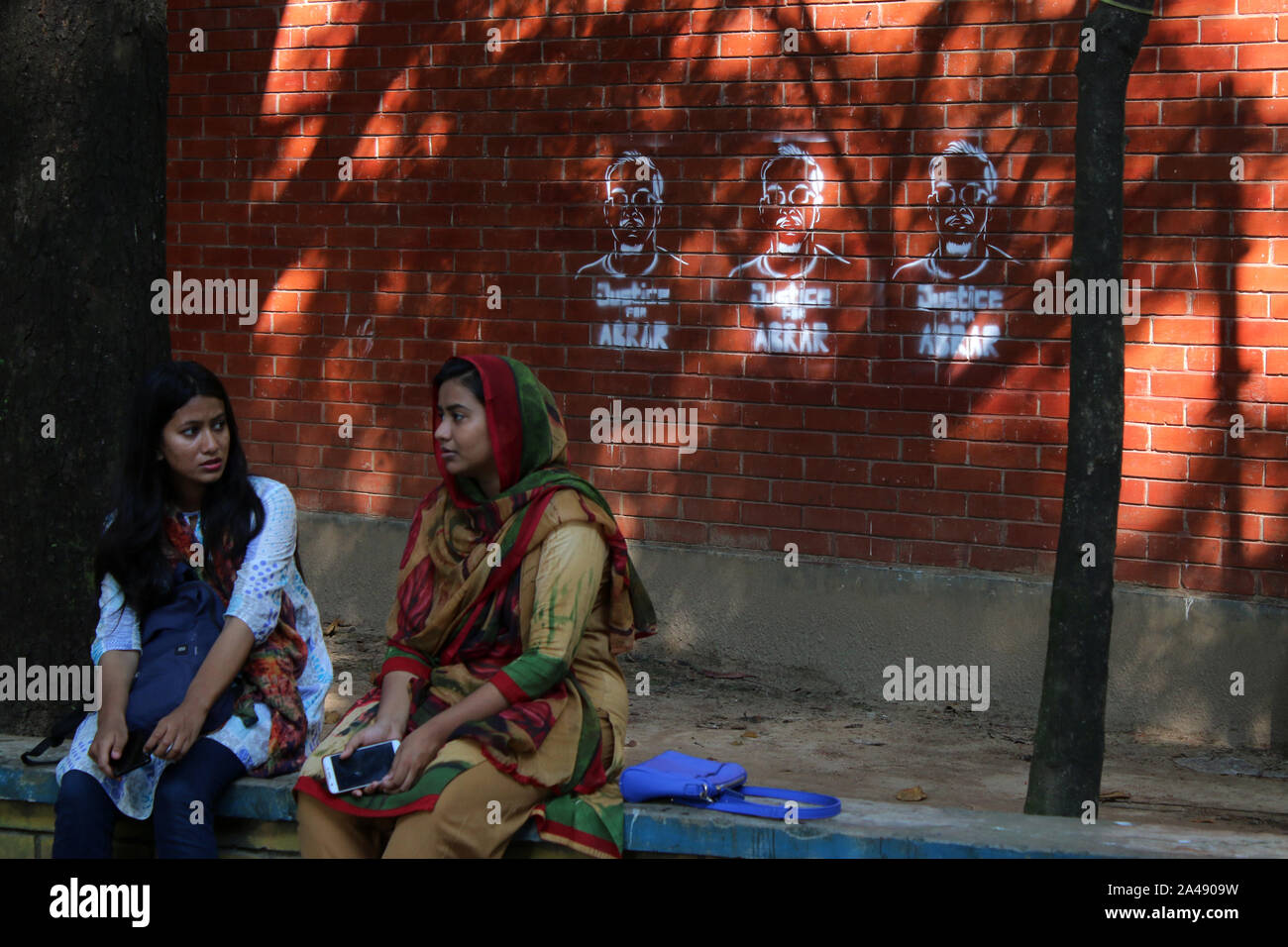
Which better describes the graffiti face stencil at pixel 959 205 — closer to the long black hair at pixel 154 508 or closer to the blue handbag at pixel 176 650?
the long black hair at pixel 154 508

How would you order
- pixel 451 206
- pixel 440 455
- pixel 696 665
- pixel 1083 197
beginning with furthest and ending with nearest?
1. pixel 451 206
2. pixel 696 665
3. pixel 1083 197
4. pixel 440 455

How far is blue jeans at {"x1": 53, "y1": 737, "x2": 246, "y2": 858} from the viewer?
3363 mm

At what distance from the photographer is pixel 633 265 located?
23.0ft

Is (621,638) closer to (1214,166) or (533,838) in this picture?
(533,838)

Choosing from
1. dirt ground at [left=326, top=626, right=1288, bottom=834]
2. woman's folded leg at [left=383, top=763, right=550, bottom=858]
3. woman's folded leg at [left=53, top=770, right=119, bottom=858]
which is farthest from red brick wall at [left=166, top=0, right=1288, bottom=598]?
woman's folded leg at [left=53, top=770, right=119, bottom=858]

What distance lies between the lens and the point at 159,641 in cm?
360

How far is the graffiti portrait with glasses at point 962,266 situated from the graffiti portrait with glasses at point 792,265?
424 millimetres

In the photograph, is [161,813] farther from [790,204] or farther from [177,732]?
[790,204]

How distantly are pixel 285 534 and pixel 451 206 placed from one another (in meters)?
4.06

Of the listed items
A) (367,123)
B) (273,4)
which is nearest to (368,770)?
(367,123)

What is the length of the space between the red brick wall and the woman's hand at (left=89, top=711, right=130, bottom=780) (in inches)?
151

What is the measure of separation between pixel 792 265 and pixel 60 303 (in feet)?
11.5

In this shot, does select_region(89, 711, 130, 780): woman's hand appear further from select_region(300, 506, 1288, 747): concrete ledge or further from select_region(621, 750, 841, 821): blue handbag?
select_region(300, 506, 1288, 747): concrete ledge

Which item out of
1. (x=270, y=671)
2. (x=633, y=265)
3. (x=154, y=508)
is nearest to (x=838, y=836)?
(x=270, y=671)
